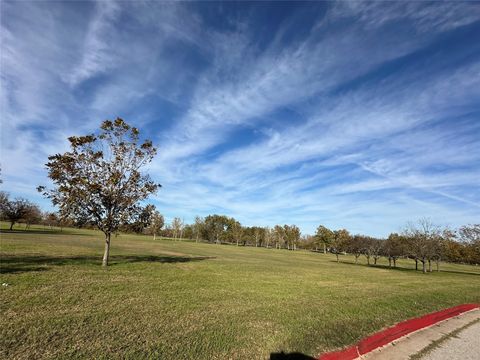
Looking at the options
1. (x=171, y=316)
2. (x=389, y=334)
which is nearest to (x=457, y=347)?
(x=389, y=334)

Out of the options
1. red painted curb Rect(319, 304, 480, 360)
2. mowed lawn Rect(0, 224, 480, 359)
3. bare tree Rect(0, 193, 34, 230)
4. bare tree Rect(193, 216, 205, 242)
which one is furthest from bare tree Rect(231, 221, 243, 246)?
red painted curb Rect(319, 304, 480, 360)

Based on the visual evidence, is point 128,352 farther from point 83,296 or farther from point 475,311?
point 475,311

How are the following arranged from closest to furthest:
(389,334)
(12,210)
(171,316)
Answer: (171,316), (389,334), (12,210)

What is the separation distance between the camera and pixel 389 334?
9328mm

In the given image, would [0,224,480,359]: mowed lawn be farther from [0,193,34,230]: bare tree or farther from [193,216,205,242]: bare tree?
[193,216,205,242]: bare tree

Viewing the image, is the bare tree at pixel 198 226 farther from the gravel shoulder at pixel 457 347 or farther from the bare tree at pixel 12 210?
the gravel shoulder at pixel 457 347

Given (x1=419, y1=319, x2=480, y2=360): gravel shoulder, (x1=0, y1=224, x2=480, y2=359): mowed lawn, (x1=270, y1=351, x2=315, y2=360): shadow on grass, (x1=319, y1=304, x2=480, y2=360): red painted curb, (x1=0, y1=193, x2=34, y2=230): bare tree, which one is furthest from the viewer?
(x1=0, y1=193, x2=34, y2=230): bare tree

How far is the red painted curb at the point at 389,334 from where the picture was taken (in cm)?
734

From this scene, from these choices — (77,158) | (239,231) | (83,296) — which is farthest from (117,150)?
(239,231)

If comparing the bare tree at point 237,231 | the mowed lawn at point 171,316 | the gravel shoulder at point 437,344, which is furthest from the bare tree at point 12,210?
the bare tree at point 237,231

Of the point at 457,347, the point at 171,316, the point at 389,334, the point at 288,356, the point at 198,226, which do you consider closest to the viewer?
the point at 288,356

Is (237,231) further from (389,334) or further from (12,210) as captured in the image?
(389,334)

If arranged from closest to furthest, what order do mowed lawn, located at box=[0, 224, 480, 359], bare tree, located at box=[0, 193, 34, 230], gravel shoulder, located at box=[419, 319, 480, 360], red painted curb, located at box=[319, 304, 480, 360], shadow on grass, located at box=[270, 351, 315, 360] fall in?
1. mowed lawn, located at box=[0, 224, 480, 359]
2. shadow on grass, located at box=[270, 351, 315, 360]
3. red painted curb, located at box=[319, 304, 480, 360]
4. gravel shoulder, located at box=[419, 319, 480, 360]
5. bare tree, located at box=[0, 193, 34, 230]

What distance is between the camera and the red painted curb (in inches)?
289
